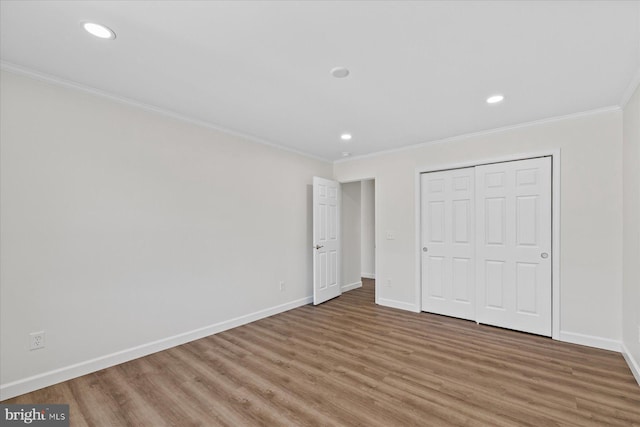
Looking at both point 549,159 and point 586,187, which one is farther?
Answer: point 549,159

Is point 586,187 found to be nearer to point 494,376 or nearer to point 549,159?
point 549,159

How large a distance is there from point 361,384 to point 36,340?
104 inches

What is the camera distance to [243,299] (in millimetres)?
3834

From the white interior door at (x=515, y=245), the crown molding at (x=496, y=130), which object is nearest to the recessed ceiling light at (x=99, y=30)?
the crown molding at (x=496, y=130)

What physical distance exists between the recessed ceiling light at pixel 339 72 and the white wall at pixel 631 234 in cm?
246

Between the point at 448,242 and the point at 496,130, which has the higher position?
the point at 496,130

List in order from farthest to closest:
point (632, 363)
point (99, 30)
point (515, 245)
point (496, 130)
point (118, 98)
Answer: point (496, 130) → point (515, 245) → point (118, 98) → point (632, 363) → point (99, 30)

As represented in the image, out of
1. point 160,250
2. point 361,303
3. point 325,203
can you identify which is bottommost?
point 361,303

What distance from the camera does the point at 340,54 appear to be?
2051 mm

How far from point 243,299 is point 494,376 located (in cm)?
288

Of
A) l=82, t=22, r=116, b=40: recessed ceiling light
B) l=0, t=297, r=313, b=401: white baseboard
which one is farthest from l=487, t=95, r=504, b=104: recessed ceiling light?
l=0, t=297, r=313, b=401: white baseboard

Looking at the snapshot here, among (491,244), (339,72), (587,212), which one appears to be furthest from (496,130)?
(339,72)

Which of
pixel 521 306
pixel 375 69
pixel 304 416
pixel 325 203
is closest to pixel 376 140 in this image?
pixel 325 203

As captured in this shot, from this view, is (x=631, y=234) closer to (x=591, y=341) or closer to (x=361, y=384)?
(x=591, y=341)
